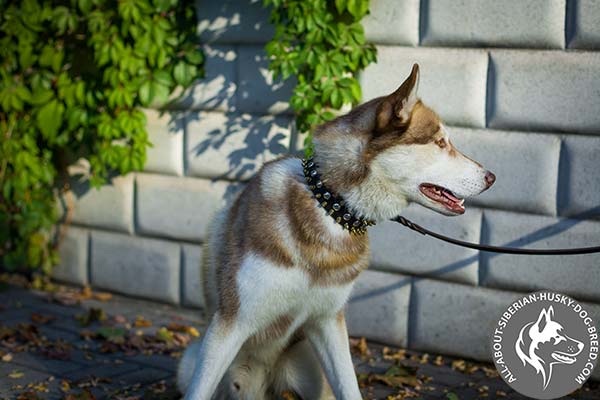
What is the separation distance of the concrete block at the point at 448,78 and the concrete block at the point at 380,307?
986 mm

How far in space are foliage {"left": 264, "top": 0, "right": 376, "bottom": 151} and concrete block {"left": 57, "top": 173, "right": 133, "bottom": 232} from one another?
5.21 feet

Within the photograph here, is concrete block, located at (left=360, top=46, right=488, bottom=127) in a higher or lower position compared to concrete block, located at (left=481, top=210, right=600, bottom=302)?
higher

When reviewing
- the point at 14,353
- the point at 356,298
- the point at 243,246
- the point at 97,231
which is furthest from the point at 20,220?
the point at 243,246

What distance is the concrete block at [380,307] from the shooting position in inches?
191

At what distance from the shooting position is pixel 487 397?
4164 millimetres

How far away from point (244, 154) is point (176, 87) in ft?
2.24

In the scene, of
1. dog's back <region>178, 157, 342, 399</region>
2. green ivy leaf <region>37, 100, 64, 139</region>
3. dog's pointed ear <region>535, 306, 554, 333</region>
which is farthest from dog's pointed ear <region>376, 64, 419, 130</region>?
green ivy leaf <region>37, 100, 64, 139</region>

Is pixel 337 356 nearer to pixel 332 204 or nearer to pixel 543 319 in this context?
pixel 332 204

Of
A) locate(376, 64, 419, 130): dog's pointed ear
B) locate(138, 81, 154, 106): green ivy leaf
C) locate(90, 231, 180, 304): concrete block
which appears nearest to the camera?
locate(376, 64, 419, 130): dog's pointed ear

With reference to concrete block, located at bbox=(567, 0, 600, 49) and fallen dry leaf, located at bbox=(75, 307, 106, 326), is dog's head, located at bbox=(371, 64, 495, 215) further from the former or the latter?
fallen dry leaf, located at bbox=(75, 307, 106, 326)

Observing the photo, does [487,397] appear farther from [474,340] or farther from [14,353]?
[14,353]

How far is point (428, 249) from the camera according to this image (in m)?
4.73
